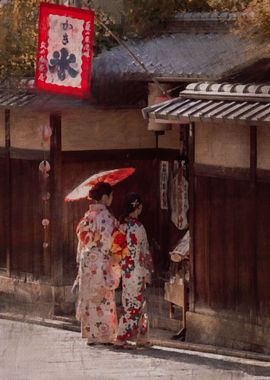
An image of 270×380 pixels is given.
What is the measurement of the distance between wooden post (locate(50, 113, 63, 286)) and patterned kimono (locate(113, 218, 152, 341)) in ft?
10.5

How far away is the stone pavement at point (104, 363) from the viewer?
14.8 metres

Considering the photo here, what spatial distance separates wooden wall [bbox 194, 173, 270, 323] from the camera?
637 inches

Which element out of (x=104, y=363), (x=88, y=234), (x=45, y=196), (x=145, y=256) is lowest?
(x=104, y=363)

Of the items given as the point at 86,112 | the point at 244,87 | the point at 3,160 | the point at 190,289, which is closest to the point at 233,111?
the point at 244,87

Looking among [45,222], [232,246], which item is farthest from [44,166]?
[232,246]

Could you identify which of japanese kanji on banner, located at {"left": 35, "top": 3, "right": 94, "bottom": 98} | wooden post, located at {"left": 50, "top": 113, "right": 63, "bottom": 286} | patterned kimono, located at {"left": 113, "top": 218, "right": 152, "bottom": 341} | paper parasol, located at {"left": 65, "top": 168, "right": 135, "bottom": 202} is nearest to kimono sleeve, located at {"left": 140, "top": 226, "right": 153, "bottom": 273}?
patterned kimono, located at {"left": 113, "top": 218, "right": 152, "bottom": 341}

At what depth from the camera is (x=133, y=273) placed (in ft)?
56.5

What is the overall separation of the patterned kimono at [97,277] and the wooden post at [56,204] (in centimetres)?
282

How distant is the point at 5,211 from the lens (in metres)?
21.7

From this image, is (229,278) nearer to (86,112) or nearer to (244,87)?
(244,87)

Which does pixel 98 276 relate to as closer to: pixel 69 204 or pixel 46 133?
pixel 69 204

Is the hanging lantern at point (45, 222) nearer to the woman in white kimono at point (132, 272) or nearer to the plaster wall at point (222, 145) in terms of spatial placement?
the woman in white kimono at point (132, 272)

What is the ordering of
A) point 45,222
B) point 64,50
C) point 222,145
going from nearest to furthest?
point 222,145
point 64,50
point 45,222

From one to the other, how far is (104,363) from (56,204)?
4.97 meters
